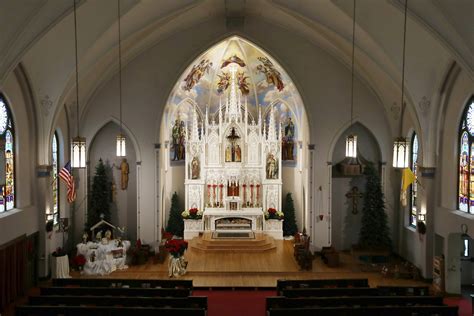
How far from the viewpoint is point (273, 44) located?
22.4 metres

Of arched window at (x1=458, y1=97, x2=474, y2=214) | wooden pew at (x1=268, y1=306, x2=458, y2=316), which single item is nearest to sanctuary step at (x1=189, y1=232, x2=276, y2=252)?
arched window at (x1=458, y1=97, x2=474, y2=214)

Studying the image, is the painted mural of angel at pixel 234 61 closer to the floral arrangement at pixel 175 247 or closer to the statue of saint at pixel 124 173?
the statue of saint at pixel 124 173

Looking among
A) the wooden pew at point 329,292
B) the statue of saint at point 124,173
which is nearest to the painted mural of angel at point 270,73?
the statue of saint at point 124,173

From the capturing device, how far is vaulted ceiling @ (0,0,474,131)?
1372 centimetres

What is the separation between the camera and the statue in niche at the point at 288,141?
2802cm

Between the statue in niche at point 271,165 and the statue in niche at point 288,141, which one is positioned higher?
the statue in niche at point 288,141

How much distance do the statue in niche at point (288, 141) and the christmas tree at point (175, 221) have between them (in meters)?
6.36

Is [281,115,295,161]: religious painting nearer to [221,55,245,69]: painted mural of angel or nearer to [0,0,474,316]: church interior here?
[0,0,474,316]: church interior

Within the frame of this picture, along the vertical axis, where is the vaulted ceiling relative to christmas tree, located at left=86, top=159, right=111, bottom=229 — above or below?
above

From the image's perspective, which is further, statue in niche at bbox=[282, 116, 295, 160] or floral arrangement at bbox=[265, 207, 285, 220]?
statue in niche at bbox=[282, 116, 295, 160]

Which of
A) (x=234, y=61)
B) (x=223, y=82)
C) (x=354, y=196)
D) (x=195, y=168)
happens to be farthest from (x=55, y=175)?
(x=354, y=196)

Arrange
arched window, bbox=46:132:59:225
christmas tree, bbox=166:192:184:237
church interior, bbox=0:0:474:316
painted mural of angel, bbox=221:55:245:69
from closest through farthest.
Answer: church interior, bbox=0:0:474:316
arched window, bbox=46:132:59:225
painted mural of angel, bbox=221:55:245:69
christmas tree, bbox=166:192:184:237

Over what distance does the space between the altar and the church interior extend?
11cm

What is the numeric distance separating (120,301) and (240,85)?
54.6 feet
